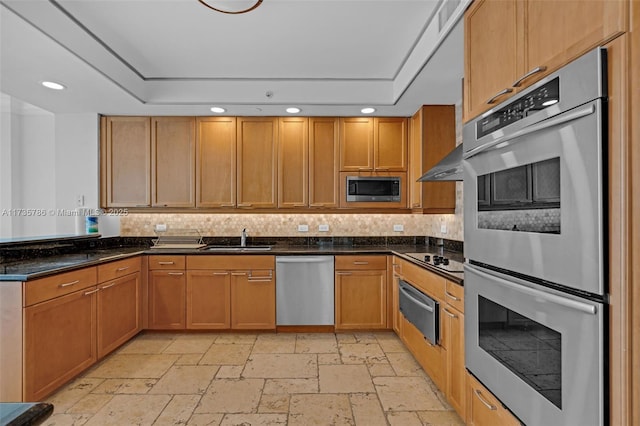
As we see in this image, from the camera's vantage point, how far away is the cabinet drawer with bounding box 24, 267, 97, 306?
2279 millimetres

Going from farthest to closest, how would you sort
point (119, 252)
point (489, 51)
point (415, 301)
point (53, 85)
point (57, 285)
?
point (119, 252) → point (53, 85) → point (415, 301) → point (57, 285) → point (489, 51)

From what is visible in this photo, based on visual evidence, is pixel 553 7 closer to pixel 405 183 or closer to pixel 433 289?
pixel 433 289

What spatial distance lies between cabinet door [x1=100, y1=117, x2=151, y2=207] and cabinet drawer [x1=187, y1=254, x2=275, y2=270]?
3.35 ft

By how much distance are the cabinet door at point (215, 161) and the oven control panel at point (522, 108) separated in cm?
308

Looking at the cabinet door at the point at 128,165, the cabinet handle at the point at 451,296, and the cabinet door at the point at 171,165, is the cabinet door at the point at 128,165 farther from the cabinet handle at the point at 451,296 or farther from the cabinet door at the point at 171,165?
the cabinet handle at the point at 451,296

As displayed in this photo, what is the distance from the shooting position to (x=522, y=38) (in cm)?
143

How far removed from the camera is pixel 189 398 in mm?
2496

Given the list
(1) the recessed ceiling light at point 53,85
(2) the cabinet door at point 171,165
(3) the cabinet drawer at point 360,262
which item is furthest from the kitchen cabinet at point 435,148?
(1) the recessed ceiling light at point 53,85

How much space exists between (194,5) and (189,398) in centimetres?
280

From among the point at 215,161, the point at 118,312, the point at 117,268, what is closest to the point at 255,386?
the point at 118,312

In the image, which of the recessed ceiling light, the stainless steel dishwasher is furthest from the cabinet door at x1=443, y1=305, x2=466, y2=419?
the recessed ceiling light

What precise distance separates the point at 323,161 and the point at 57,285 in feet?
9.25

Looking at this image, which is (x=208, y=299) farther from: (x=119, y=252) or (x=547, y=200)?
(x=547, y=200)

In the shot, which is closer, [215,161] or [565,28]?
[565,28]
